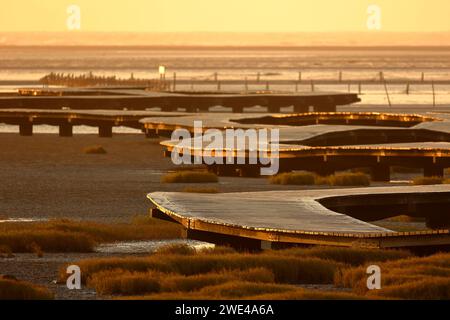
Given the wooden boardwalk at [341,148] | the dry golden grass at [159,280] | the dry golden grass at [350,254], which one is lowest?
the dry golden grass at [159,280]

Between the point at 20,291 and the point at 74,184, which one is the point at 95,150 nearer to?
the point at 74,184

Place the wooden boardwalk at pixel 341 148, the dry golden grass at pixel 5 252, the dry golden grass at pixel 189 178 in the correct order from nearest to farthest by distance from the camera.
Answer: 1. the dry golden grass at pixel 5 252
2. the wooden boardwalk at pixel 341 148
3. the dry golden grass at pixel 189 178

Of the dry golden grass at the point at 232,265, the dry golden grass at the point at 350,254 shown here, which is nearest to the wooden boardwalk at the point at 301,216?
the dry golden grass at the point at 350,254

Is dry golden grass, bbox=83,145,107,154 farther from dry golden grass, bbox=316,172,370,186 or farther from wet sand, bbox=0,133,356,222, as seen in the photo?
dry golden grass, bbox=316,172,370,186

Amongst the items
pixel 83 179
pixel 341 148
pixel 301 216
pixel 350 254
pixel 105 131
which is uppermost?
pixel 341 148

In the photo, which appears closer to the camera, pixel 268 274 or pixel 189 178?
pixel 268 274

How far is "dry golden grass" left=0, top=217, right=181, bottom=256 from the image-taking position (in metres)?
20.7

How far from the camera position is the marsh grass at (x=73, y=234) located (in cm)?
2069

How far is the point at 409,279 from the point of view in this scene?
54.4 feet

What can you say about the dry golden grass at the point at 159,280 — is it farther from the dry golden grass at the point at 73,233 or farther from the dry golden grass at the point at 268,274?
the dry golden grass at the point at 73,233

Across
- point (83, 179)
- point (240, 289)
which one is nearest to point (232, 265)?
point (240, 289)

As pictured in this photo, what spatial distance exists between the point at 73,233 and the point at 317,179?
11809mm

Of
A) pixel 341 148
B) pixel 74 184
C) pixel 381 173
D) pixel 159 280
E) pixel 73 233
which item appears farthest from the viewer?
pixel 381 173
